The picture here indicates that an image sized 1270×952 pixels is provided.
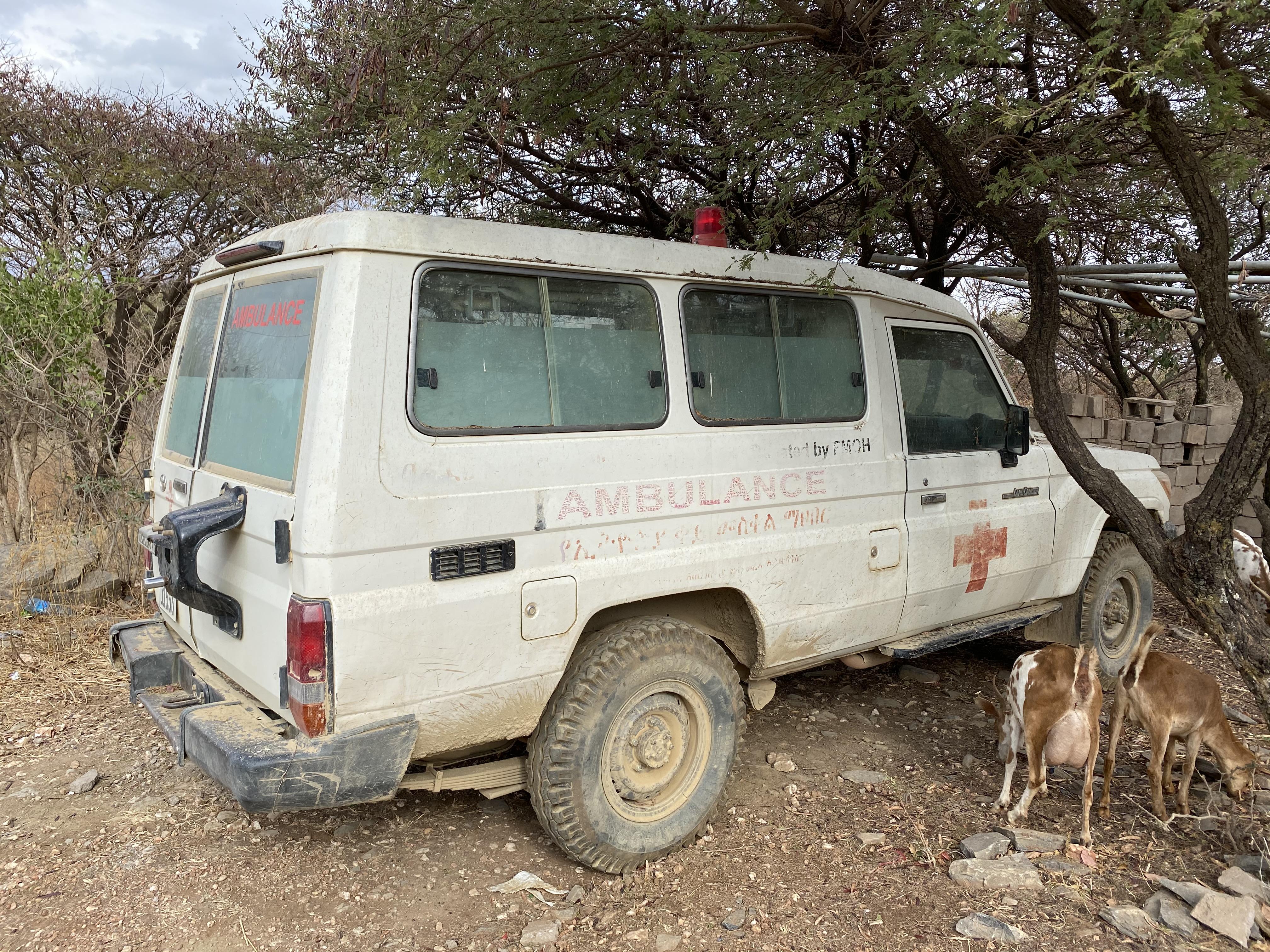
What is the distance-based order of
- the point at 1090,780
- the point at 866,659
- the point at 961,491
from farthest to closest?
the point at 961,491, the point at 866,659, the point at 1090,780

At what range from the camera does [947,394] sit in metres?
4.43

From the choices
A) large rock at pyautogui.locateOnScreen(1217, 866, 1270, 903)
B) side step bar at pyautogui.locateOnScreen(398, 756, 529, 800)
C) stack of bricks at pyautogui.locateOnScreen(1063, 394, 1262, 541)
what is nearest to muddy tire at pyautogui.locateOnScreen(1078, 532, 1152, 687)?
large rock at pyautogui.locateOnScreen(1217, 866, 1270, 903)

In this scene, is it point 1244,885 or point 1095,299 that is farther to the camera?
point 1095,299

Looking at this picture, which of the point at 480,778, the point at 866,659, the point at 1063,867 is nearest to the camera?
the point at 480,778

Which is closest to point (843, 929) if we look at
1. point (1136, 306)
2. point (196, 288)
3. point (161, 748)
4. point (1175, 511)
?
point (161, 748)

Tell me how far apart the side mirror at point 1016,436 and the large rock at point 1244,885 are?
2.03 metres

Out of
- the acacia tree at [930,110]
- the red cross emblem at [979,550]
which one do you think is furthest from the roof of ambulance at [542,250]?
the red cross emblem at [979,550]

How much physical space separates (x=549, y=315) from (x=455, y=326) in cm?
37

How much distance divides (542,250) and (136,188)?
7162 mm

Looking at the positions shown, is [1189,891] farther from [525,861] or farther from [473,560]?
[473,560]

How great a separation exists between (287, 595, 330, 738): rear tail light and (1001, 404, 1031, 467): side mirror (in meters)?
3.41

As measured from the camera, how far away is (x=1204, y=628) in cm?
380

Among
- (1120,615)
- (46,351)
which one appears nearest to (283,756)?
(46,351)

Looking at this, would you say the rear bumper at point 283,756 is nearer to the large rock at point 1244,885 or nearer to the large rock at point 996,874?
the large rock at point 996,874
